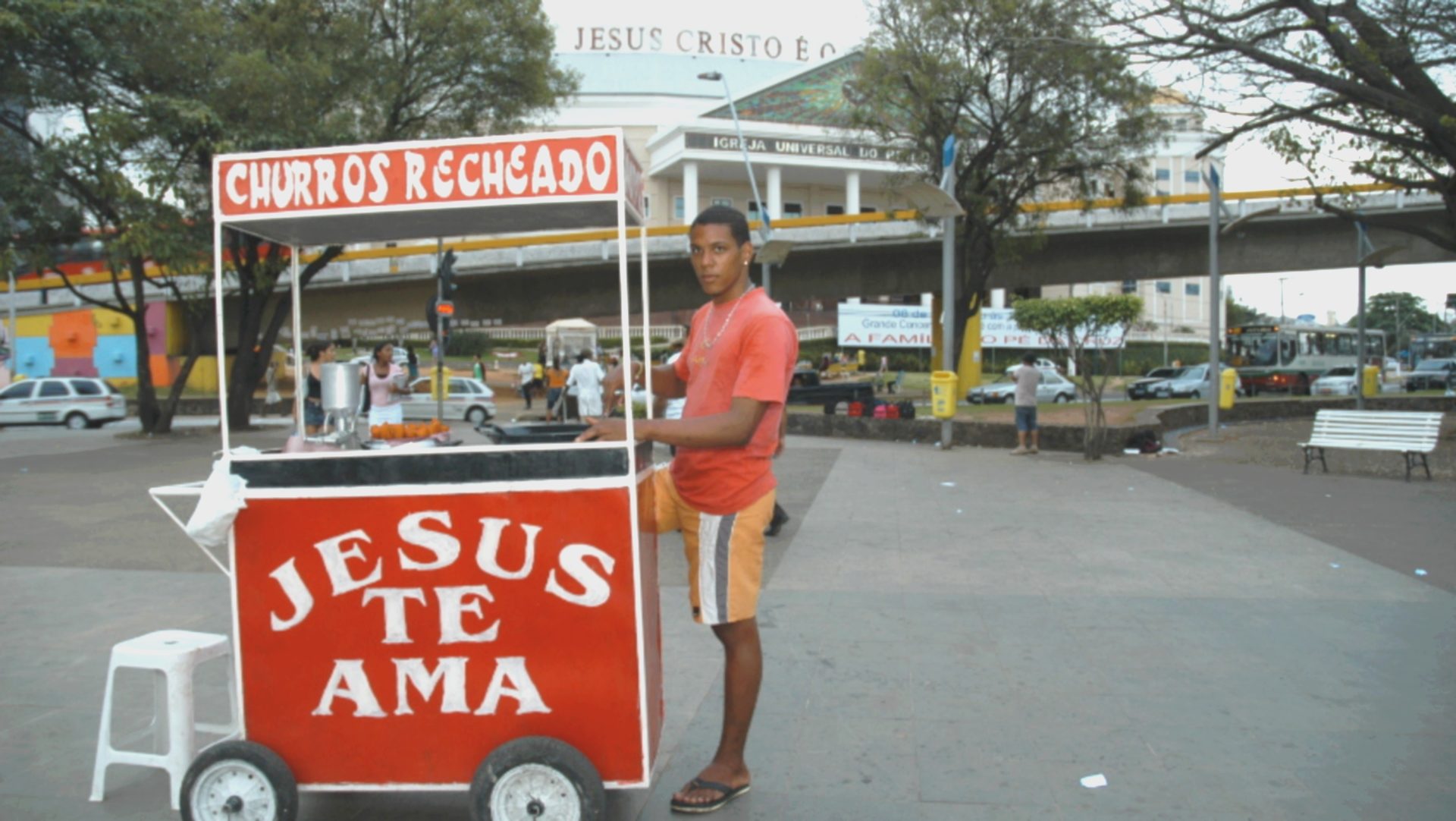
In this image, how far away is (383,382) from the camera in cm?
1046

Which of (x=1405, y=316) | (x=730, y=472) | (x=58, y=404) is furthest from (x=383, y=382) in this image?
(x=1405, y=316)

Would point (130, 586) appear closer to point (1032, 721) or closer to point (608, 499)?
point (608, 499)

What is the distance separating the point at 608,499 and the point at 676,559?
505 cm

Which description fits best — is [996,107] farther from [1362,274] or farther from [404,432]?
[404,432]

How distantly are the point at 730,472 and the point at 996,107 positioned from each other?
22.2 meters

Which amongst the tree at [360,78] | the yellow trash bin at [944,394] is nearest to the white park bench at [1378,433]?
the yellow trash bin at [944,394]

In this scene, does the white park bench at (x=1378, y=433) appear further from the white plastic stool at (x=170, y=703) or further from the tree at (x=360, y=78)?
the tree at (x=360, y=78)

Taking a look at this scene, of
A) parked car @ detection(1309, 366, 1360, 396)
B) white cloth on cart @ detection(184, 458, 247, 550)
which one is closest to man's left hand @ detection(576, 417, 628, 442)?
white cloth on cart @ detection(184, 458, 247, 550)

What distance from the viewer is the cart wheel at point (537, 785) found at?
3.14 meters

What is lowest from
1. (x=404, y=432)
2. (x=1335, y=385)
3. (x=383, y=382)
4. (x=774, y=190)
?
(x=1335, y=385)

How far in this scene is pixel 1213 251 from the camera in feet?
68.1

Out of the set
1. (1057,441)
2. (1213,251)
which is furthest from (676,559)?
(1213,251)

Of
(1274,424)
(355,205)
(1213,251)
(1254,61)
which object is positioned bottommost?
(1274,424)

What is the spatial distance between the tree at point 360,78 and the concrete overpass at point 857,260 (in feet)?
27.8
